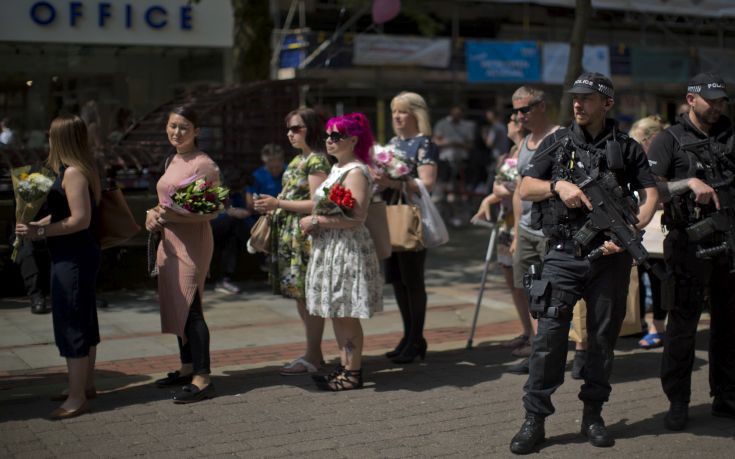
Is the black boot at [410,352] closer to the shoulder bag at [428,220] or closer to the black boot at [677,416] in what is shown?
the shoulder bag at [428,220]

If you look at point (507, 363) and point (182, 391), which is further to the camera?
point (507, 363)

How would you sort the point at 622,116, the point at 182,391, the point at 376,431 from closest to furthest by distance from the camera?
the point at 376,431 → the point at 182,391 → the point at 622,116

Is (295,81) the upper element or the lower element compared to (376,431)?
upper

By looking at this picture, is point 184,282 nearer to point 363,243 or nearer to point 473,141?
point 363,243

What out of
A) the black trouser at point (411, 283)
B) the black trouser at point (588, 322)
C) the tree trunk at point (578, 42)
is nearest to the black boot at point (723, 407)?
the black trouser at point (588, 322)

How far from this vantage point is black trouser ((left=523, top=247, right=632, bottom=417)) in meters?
5.38

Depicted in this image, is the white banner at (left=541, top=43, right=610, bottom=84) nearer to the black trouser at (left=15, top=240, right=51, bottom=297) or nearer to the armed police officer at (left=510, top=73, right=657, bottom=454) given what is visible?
the black trouser at (left=15, top=240, right=51, bottom=297)

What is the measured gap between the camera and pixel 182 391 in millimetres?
6363

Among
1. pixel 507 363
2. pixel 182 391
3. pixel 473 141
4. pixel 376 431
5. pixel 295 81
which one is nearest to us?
pixel 376 431

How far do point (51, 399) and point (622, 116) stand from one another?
2080 cm

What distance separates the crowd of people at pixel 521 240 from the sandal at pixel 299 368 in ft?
0.04

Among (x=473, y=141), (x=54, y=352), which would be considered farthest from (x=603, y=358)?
(x=473, y=141)

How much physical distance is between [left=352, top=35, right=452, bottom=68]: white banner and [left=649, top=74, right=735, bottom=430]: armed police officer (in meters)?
14.7

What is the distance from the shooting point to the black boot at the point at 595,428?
215 inches
